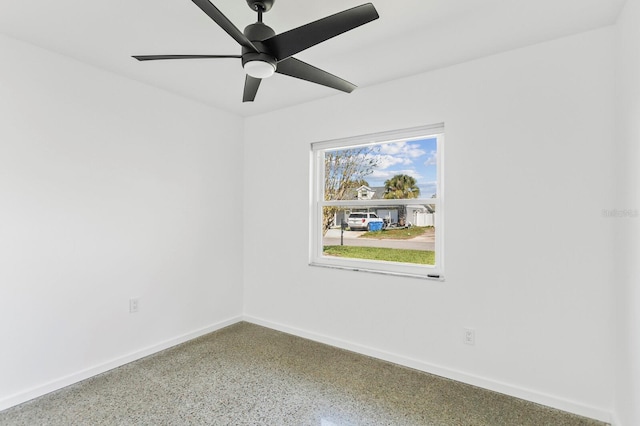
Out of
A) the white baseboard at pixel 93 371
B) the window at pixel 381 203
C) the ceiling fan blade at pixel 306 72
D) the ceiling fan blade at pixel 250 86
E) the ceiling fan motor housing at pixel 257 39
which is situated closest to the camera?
the ceiling fan motor housing at pixel 257 39

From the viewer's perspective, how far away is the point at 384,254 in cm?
293

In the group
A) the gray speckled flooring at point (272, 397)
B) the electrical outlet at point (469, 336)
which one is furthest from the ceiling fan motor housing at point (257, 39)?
the electrical outlet at point (469, 336)

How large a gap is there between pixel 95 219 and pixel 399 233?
2.48 meters

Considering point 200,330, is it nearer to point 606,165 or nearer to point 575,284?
point 575,284

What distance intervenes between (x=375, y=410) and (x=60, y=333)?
7.42ft

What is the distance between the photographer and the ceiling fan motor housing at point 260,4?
159 centimetres

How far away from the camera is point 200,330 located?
3262mm

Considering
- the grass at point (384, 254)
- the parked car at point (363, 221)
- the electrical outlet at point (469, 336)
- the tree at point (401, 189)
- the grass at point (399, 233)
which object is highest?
the tree at point (401, 189)

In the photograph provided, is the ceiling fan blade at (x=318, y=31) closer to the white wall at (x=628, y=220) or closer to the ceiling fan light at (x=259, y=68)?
the ceiling fan light at (x=259, y=68)

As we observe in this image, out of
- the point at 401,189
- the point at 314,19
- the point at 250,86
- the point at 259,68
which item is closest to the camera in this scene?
the point at 259,68

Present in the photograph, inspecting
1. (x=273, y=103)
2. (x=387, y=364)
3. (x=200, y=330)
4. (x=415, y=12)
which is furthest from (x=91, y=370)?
(x=415, y=12)

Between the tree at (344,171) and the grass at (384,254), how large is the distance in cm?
26

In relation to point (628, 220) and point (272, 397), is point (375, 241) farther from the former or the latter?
point (628, 220)

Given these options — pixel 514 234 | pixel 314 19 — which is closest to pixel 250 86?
pixel 314 19
